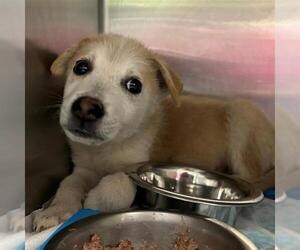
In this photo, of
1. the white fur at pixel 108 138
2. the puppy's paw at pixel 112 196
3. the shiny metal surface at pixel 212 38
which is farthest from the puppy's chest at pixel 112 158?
the shiny metal surface at pixel 212 38

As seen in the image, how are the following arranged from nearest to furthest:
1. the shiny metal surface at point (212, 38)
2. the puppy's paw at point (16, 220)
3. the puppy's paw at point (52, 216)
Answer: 1. the puppy's paw at point (16, 220)
2. the puppy's paw at point (52, 216)
3. the shiny metal surface at point (212, 38)

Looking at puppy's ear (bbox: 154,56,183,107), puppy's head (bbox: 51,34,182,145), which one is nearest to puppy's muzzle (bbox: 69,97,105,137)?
puppy's head (bbox: 51,34,182,145)

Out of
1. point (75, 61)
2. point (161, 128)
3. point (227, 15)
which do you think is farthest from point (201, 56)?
point (75, 61)

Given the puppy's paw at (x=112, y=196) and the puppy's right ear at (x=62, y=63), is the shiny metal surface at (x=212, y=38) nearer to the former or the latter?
the puppy's right ear at (x=62, y=63)

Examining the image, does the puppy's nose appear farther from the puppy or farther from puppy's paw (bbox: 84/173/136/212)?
puppy's paw (bbox: 84/173/136/212)

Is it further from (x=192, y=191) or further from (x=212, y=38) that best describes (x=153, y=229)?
(x=212, y=38)

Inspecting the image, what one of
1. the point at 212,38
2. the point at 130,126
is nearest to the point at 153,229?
the point at 130,126
